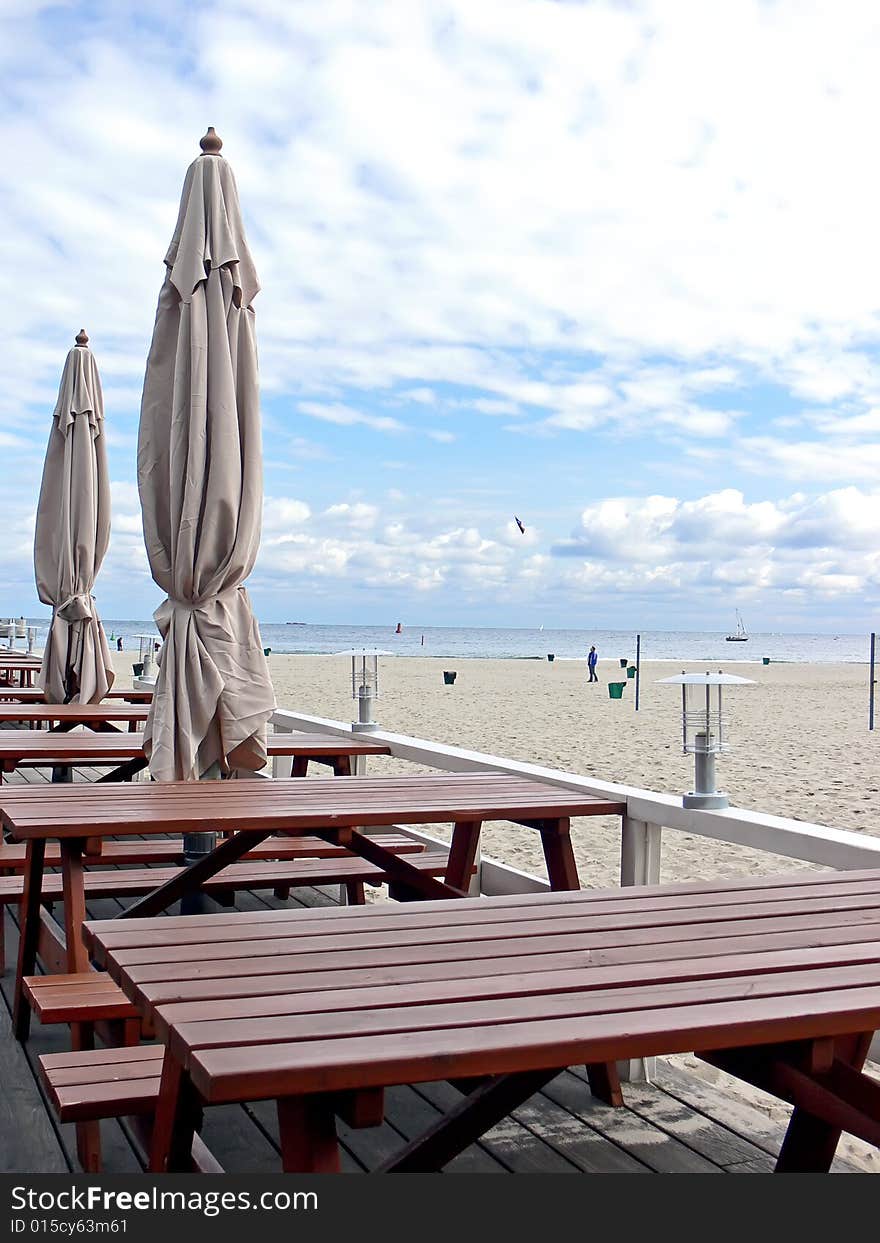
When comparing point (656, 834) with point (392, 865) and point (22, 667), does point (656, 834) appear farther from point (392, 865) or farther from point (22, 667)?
point (22, 667)

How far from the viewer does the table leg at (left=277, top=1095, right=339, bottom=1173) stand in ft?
4.40

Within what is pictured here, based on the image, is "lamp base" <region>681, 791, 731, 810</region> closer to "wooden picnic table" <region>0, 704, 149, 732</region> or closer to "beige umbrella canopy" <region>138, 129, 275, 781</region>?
"beige umbrella canopy" <region>138, 129, 275, 781</region>

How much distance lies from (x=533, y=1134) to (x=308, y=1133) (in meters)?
1.33

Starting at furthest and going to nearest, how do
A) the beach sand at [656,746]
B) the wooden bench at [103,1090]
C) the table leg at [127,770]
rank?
1. the beach sand at [656,746]
2. the table leg at [127,770]
3. the wooden bench at [103,1090]

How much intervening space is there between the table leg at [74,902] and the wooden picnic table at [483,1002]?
29.7 inches

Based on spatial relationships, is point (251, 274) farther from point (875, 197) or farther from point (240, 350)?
point (875, 197)

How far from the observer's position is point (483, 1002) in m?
1.44

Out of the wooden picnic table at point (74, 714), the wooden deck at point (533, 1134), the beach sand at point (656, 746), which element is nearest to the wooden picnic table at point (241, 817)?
the wooden deck at point (533, 1134)

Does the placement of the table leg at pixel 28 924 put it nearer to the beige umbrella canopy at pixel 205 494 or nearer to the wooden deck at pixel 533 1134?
the wooden deck at pixel 533 1134

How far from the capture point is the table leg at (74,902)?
9.15 ft

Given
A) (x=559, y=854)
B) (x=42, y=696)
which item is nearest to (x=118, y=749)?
(x=559, y=854)

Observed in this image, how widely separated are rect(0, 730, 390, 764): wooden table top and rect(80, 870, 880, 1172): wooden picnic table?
6.61 ft

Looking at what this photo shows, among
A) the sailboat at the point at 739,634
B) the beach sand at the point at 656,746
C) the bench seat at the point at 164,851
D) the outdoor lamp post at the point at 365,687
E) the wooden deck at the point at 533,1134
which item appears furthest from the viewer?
the sailboat at the point at 739,634

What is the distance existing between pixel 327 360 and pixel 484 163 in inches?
265
